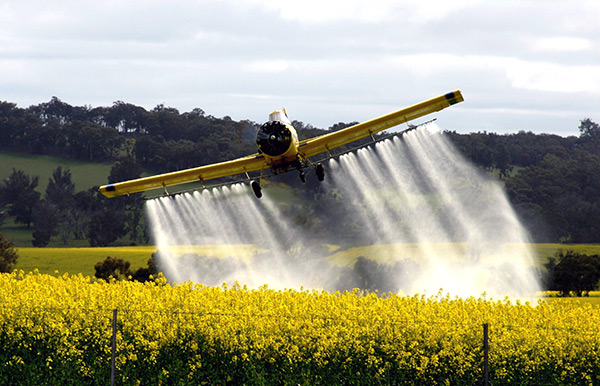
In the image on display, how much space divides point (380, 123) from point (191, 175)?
37.9ft

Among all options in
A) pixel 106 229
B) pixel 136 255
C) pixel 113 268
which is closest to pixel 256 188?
pixel 113 268

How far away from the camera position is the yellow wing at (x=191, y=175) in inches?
1585

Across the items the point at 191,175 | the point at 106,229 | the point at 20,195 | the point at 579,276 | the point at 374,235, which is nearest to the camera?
the point at 191,175

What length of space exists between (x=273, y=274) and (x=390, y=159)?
22.2 meters

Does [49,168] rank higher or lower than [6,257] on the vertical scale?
higher

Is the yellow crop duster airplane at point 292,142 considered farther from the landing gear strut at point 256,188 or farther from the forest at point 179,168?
the forest at point 179,168

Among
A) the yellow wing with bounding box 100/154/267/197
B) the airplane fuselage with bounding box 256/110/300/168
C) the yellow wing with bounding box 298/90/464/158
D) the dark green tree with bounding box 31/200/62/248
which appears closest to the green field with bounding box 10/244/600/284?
the yellow wing with bounding box 100/154/267/197

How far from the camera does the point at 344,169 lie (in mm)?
72188

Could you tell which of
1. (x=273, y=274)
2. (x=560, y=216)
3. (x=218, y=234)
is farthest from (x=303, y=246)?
(x=560, y=216)

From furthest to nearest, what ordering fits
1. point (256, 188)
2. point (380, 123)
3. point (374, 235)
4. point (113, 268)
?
point (113, 268), point (374, 235), point (256, 188), point (380, 123)

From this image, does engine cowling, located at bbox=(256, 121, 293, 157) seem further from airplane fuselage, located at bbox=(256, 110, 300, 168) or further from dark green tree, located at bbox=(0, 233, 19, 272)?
dark green tree, located at bbox=(0, 233, 19, 272)

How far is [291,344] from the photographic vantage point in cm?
2270

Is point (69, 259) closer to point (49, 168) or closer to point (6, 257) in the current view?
point (6, 257)

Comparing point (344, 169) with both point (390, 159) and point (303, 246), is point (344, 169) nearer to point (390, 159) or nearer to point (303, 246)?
point (390, 159)
